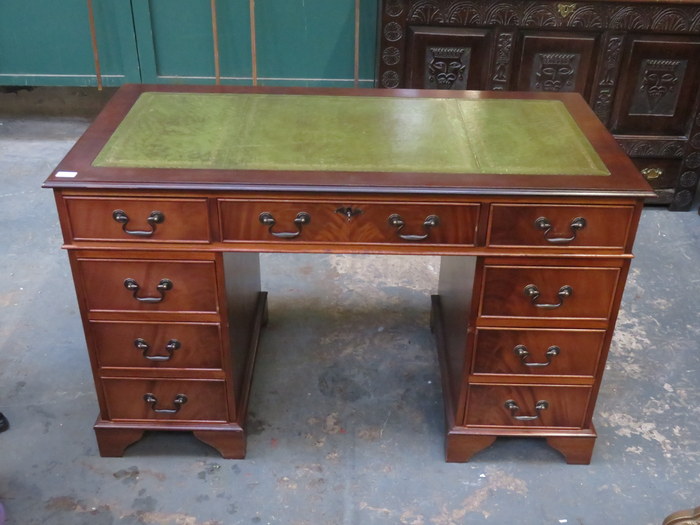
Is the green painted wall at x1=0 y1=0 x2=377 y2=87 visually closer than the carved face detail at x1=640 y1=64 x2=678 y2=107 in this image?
No

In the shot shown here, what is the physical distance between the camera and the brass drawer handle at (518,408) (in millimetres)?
2191

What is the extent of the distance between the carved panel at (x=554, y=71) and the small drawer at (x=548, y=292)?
5.83ft

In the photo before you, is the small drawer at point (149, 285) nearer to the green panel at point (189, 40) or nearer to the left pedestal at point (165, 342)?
the left pedestal at point (165, 342)

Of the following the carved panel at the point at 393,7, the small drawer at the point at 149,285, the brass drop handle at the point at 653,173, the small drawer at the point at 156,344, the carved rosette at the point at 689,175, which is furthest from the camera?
the brass drop handle at the point at 653,173

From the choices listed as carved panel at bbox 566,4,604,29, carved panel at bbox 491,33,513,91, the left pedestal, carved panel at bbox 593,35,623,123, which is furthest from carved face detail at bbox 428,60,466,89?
the left pedestal

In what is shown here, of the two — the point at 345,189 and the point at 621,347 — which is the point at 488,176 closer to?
the point at 345,189

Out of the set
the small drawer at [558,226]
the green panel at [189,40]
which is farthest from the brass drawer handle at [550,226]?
the green panel at [189,40]

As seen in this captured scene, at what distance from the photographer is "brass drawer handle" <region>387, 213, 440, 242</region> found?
73.5 inches

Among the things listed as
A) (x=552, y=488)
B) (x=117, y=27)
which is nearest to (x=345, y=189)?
(x=552, y=488)

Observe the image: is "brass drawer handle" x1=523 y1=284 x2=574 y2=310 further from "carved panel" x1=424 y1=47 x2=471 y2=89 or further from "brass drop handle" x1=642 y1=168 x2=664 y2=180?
"brass drop handle" x1=642 y1=168 x2=664 y2=180

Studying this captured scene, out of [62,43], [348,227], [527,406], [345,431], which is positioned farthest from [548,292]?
[62,43]

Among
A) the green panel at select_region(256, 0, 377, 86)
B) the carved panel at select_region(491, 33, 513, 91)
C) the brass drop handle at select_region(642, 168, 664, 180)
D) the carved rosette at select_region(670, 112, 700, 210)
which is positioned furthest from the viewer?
Answer: the green panel at select_region(256, 0, 377, 86)

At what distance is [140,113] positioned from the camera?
220 cm

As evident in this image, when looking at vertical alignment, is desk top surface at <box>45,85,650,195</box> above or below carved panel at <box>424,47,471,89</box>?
above
